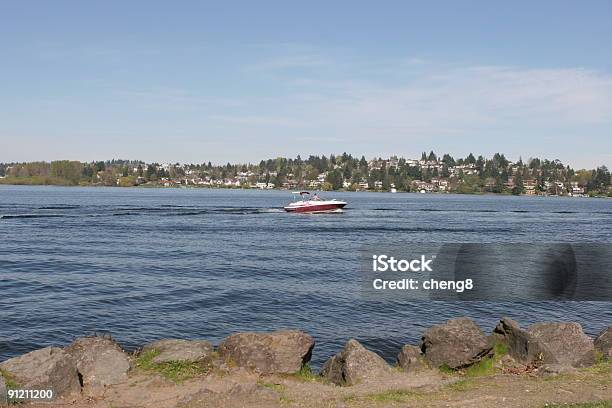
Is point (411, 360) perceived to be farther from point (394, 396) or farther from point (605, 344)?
point (605, 344)

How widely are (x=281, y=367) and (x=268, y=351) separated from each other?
54 cm

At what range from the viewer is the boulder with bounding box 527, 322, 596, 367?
1776 centimetres

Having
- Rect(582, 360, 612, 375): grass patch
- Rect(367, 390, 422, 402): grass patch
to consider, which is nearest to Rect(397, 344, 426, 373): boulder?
Rect(367, 390, 422, 402): grass patch

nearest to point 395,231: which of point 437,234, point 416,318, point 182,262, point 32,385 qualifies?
point 437,234

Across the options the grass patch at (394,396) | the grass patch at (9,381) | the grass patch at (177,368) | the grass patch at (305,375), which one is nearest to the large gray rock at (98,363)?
the grass patch at (177,368)

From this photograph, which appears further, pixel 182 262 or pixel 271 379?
pixel 182 262

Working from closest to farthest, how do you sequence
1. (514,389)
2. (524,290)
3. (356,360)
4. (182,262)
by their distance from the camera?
(514,389)
(356,360)
(524,290)
(182,262)

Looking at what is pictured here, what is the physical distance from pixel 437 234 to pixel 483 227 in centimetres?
1455

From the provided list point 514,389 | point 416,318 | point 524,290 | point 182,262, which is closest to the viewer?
point 514,389

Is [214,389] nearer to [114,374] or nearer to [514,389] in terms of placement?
[114,374]

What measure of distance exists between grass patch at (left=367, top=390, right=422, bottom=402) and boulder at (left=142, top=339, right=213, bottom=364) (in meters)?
4.91

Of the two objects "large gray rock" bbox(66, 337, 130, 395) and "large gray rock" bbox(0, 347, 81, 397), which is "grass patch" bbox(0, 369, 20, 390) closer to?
"large gray rock" bbox(0, 347, 81, 397)

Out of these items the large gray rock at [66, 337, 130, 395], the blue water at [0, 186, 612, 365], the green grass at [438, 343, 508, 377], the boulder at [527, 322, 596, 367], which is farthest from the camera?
the blue water at [0, 186, 612, 365]

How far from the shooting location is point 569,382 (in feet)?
47.3
